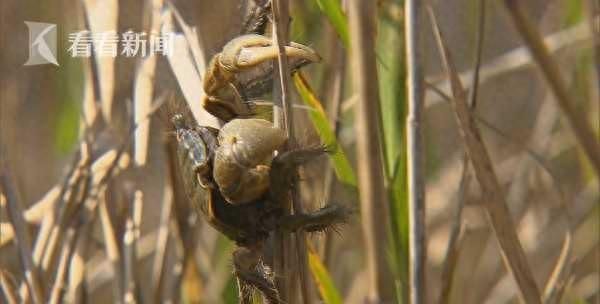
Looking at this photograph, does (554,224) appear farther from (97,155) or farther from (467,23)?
(97,155)

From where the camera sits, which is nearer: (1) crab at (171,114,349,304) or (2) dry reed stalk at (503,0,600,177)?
(2) dry reed stalk at (503,0,600,177)

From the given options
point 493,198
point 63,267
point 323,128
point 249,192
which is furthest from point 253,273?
point 63,267

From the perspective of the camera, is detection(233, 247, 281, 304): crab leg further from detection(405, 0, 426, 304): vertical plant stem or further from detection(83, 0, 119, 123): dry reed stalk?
detection(83, 0, 119, 123): dry reed stalk

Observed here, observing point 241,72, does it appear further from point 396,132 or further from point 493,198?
point 493,198

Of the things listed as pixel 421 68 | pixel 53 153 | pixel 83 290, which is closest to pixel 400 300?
pixel 421 68

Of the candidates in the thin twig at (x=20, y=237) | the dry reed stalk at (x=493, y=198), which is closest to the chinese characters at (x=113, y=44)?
the thin twig at (x=20, y=237)

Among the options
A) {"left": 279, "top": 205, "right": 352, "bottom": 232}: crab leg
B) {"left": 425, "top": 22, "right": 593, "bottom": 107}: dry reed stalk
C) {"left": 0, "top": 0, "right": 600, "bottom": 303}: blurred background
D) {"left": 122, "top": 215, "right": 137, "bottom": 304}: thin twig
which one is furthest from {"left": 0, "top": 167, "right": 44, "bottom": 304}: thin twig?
{"left": 425, "top": 22, "right": 593, "bottom": 107}: dry reed stalk

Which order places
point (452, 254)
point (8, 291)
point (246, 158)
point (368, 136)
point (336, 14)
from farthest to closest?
point (8, 291), point (452, 254), point (336, 14), point (246, 158), point (368, 136)
